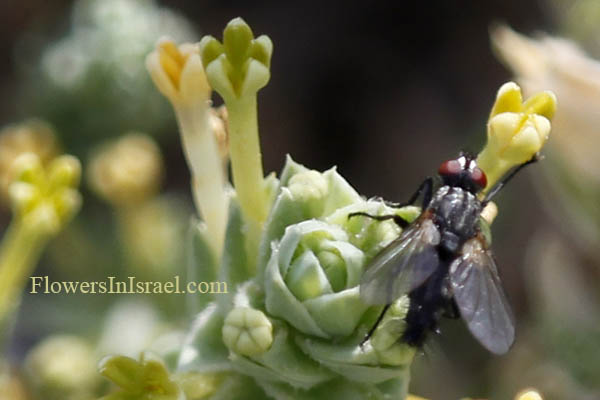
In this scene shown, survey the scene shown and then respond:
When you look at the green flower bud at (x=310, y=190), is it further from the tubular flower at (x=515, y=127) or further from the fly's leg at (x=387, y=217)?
the tubular flower at (x=515, y=127)

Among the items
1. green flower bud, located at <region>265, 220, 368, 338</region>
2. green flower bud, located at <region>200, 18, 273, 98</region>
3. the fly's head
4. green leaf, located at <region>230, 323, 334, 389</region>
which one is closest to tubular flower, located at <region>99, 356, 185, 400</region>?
green leaf, located at <region>230, 323, 334, 389</region>

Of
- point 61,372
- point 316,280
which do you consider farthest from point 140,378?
point 61,372

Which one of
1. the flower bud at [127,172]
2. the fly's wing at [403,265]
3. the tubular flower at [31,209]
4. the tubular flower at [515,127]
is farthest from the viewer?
the flower bud at [127,172]

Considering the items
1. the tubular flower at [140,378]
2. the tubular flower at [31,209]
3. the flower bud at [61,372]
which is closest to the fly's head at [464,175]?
the tubular flower at [140,378]

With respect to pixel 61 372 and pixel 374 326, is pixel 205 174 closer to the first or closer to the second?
pixel 374 326

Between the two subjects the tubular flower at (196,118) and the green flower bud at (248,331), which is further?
the tubular flower at (196,118)

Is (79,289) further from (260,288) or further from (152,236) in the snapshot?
(260,288)

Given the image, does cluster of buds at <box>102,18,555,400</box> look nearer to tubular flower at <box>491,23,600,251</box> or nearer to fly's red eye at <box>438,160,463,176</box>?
fly's red eye at <box>438,160,463,176</box>
